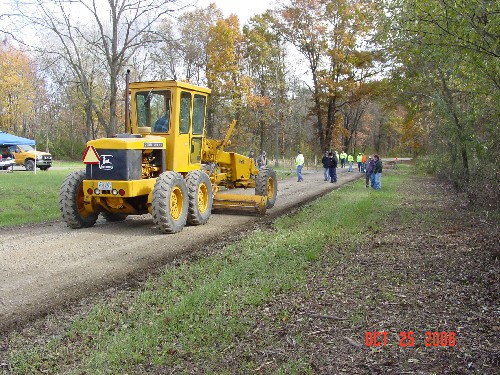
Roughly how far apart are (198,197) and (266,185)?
2.98 meters

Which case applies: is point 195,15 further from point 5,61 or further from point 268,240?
point 268,240

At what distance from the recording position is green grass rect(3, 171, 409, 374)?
12.4ft

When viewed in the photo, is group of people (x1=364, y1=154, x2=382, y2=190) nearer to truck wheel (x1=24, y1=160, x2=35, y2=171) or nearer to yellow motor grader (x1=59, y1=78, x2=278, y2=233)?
yellow motor grader (x1=59, y1=78, x2=278, y2=233)

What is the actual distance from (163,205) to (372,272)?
4292mm

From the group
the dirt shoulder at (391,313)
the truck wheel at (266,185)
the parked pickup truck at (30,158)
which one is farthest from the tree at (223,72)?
the dirt shoulder at (391,313)

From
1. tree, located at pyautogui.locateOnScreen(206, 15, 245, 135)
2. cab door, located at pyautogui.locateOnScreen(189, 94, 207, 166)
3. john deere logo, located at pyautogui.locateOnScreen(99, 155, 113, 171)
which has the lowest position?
john deere logo, located at pyautogui.locateOnScreen(99, 155, 113, 171)

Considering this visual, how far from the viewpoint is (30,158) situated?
31031 millimetres

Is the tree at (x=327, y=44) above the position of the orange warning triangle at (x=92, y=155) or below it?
above

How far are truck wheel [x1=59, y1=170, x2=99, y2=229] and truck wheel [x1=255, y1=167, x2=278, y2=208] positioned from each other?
4702 mm

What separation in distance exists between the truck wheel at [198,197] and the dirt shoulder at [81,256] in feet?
0.74

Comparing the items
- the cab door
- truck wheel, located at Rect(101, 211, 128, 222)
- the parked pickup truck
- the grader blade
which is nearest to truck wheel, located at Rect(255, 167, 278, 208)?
the grader blade

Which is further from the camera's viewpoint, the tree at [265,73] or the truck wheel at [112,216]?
the tree at [265,73]

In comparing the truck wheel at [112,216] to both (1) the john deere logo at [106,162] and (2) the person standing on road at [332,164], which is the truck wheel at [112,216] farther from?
(2) the person standing on road at [332,164]

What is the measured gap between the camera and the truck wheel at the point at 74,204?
9195 mm
